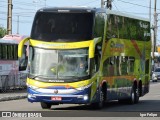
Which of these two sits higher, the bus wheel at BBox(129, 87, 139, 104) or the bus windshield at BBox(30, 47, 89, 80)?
the bus windshield at BBox(30, 47, 89, 80)

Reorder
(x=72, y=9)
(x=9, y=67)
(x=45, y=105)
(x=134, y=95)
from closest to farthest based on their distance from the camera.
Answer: (x=72, y=9) → (x=45, y=105) → (x=134, y=95) → (x=9, y=67)

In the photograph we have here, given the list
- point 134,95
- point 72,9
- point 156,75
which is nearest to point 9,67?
point 134,95

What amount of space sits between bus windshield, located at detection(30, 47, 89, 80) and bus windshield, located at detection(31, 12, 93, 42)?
1.61ft

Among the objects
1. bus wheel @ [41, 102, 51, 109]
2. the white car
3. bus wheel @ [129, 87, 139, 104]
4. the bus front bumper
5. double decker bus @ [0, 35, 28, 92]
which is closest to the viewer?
the bus front bumper

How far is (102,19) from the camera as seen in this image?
74.5 ft

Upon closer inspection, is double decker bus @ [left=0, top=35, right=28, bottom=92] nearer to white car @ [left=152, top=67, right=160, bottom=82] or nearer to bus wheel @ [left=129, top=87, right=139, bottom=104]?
bus wheel @ [left=129, top=87, right=139, bottom=104]

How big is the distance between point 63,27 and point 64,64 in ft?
4.35

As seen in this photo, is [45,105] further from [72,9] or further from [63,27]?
[72,9]

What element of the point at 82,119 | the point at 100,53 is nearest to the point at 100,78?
the point at 100,53

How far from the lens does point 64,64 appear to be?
69.7ft

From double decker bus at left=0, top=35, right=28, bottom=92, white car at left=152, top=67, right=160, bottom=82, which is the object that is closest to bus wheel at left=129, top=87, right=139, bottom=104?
double decker bus at left=0, top=35, right=28, bottom=92

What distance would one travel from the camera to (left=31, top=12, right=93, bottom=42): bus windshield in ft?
70.0

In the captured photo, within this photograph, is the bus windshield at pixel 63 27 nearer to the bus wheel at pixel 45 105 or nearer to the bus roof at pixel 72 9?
the bus roof at pixel 72 9

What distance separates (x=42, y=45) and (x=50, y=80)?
128cm
